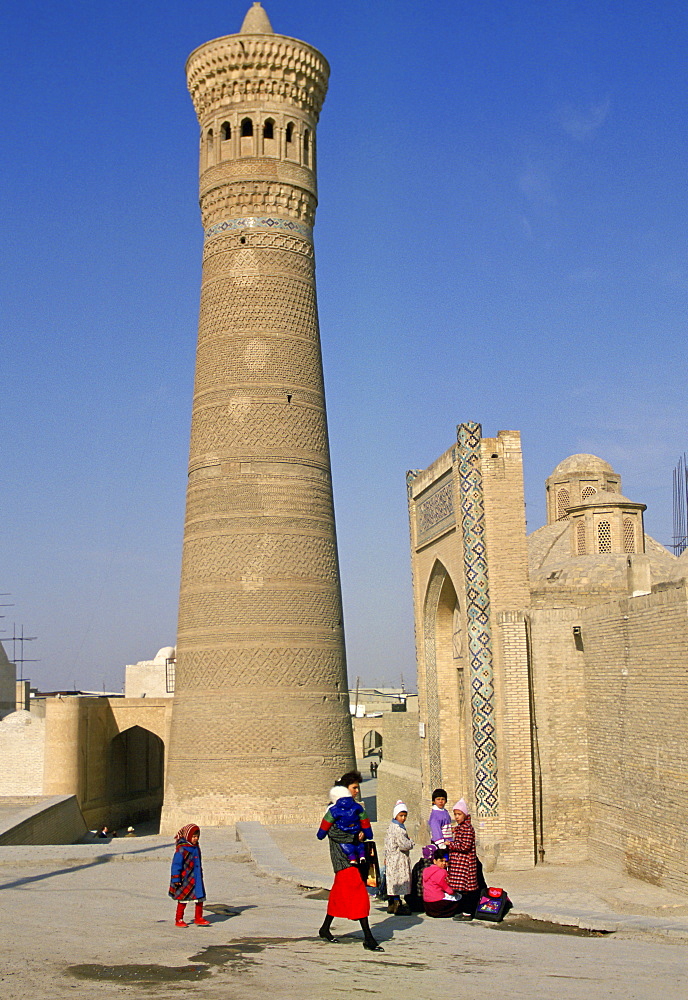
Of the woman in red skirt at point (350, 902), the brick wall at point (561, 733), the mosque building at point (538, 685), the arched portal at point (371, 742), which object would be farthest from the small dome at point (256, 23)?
the arched portal at point (371, 742)

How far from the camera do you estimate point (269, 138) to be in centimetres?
1902

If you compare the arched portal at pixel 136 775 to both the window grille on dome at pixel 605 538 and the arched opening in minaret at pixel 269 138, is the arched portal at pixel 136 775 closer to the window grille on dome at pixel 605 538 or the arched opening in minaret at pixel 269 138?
the arched opening in minaret at pixel 269 138

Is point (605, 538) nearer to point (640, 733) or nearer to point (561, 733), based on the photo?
point (561, 733)

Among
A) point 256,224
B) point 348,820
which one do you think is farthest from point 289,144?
point 348,820

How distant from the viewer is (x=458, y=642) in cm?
1385

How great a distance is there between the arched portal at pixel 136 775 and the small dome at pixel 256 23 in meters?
13.3

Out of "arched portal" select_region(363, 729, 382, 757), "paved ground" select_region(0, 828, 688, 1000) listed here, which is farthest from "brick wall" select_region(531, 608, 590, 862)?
"arched portal" select_region(363, 729, 382, 757)

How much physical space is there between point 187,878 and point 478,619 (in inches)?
208

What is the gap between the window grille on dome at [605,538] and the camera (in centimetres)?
1563

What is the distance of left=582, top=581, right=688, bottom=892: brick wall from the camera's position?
9266 mm

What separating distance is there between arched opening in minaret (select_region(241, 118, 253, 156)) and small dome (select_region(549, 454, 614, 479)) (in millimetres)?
7750

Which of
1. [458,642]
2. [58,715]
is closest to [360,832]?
[458,642]

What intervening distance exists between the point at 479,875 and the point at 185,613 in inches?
434

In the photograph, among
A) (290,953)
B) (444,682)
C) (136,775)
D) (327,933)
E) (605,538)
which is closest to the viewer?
(290,953)
